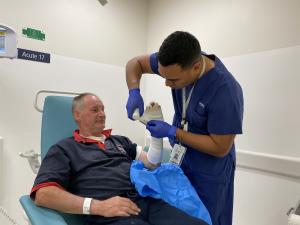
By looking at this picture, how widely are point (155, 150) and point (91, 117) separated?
417mm

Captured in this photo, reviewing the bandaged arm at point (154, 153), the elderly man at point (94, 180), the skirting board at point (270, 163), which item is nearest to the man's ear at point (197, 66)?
the bandaged arm at point (154, 153)

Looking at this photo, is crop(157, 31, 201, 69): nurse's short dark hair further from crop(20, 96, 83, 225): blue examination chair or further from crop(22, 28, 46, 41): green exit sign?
crop(22, 28, 46, 41): green exit sign

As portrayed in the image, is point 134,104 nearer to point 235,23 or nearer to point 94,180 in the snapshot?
point 94,180

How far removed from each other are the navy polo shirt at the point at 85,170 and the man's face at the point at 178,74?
505 millimetres

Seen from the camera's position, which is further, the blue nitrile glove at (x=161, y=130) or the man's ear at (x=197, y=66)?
the blue nitrile glove at (x=161, y=130)

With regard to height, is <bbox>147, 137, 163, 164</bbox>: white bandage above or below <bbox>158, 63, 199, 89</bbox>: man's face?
below

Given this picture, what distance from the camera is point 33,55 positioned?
7.05ft

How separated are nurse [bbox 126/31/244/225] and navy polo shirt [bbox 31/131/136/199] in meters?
0.26

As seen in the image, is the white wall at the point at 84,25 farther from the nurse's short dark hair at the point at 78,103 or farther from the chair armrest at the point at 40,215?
the chair armrest at the point at 40,215

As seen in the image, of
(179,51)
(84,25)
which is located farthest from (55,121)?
(84,25)

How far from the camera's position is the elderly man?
1107 mm

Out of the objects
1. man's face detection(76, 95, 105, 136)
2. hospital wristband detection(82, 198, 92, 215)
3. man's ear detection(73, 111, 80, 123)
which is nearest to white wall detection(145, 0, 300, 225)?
man's face detection(76, 95, 105, 136)

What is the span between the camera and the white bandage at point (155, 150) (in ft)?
4.58

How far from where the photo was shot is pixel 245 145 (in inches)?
83.7
